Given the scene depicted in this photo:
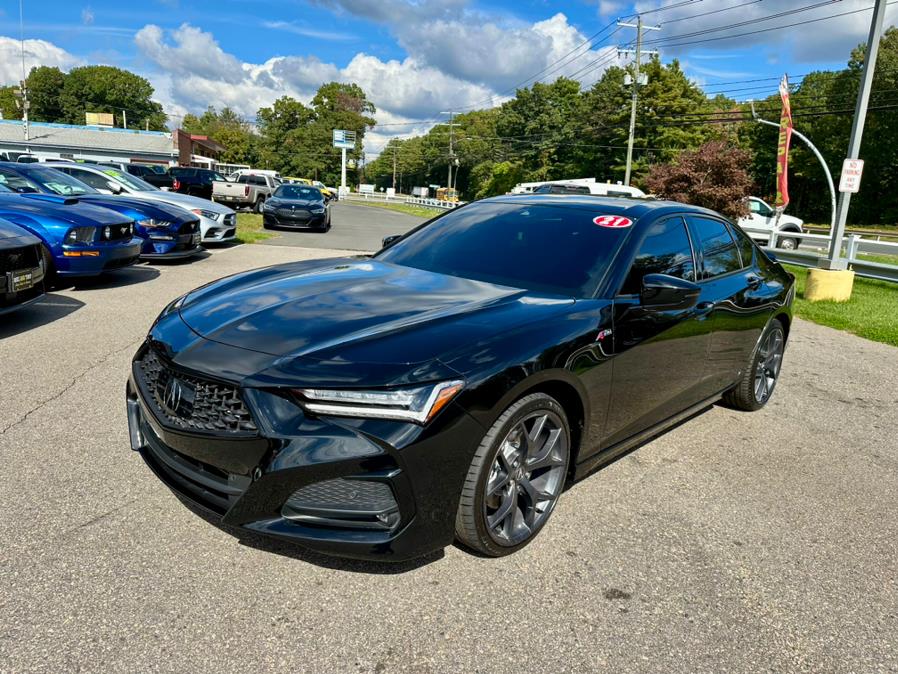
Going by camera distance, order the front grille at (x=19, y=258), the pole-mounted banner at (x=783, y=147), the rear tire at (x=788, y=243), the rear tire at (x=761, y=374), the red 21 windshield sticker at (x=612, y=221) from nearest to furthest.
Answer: the red 21 windshield sticker at (x=612, y=221) < the rear tire at (x=761, y=374) < the front grille at (x=19, y=258) < the pole-mounted banner at (x=783, y=147) < the rear tire at (x=788, y=243)

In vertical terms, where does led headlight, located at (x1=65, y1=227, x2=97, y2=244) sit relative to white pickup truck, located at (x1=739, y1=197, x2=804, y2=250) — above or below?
below

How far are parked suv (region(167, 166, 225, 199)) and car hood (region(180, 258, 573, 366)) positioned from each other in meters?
21.4

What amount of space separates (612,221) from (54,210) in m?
7.21

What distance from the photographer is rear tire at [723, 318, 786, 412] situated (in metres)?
4.89

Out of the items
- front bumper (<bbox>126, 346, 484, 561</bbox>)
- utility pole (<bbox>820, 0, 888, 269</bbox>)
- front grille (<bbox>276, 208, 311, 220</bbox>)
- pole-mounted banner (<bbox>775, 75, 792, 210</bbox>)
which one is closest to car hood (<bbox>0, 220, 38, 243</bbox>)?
front bumper (<bbox>126, 346, 484, 561</bbox>)

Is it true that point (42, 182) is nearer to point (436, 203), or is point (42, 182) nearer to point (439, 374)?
point (439, 374)

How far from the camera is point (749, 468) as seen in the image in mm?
4051

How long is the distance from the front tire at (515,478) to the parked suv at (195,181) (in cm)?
2259

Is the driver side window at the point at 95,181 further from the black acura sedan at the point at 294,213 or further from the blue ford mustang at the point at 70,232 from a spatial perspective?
the black acura sedan at the point at 294,213

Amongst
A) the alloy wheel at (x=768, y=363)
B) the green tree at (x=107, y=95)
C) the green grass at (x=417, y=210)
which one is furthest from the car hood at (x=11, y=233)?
the green tree at (x=107, y=95)

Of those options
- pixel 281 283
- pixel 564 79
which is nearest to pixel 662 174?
pixel 281 283

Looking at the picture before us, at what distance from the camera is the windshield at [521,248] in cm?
346

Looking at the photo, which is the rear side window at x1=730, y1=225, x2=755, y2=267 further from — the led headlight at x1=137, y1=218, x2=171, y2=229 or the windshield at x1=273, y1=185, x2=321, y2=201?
the windshield at x1=273, y1=185, x2=321, y2=201

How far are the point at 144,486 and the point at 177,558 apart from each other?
2.42ft
